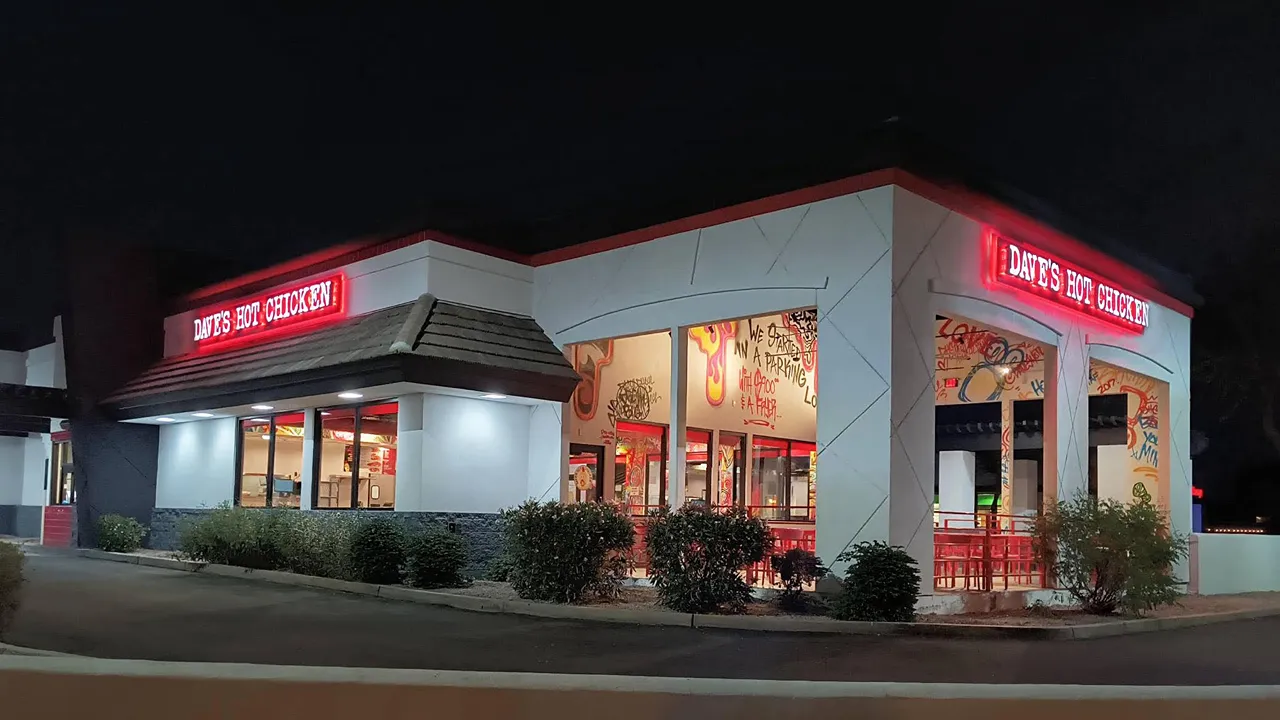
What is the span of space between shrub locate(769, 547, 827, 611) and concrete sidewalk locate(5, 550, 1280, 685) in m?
1.74

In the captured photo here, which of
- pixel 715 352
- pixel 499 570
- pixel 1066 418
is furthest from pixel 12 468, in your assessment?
pixel 1066 418

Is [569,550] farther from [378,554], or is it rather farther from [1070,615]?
[1070,615]

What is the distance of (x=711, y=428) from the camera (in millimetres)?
21406

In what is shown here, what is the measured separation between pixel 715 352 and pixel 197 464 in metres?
12.3

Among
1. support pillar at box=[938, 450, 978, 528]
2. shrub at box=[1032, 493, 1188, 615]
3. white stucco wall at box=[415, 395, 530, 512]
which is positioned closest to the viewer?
shrub at box=[1032, 493, 1188, 615]

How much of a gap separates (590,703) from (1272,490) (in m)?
47.5

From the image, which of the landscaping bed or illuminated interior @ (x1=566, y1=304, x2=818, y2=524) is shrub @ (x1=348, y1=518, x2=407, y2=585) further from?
Result: the landscaping bed

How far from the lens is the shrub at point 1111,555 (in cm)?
1400

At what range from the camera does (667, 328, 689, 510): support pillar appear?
1554 cm

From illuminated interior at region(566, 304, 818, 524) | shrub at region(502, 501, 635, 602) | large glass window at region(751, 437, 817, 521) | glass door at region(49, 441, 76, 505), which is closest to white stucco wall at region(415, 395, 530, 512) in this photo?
illuminated interior at region(566, 304, 818, 524)

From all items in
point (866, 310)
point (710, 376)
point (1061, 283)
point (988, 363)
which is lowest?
point (710, 376)

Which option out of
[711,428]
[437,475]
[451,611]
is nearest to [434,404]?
[437,475]

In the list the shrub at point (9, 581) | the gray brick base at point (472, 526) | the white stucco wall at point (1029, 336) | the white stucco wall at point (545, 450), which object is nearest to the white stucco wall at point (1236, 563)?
the white stucco wall at point (1029, 336)

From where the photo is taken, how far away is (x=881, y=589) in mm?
12273
